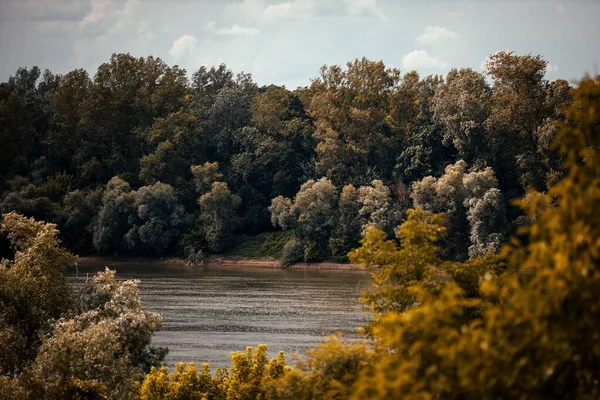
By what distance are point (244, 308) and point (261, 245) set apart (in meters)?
42.6

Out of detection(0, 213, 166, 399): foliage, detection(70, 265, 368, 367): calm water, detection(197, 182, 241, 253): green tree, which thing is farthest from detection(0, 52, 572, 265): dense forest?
detection(0, 213, 166, 399): foliage

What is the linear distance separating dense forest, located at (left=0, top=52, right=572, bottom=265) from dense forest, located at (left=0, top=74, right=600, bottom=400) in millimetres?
63765

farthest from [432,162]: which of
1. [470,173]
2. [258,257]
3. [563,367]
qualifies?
[563,367]

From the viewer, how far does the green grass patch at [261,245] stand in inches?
4481

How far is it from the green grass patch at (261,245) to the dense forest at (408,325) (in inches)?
2874

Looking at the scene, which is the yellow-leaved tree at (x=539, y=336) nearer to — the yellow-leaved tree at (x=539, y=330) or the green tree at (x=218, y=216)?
the yellow-leaved tree at (x=539, y=330)

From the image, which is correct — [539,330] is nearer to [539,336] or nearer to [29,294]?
[539,336]

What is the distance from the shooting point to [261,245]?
116 m

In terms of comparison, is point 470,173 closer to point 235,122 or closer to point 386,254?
point 235,122

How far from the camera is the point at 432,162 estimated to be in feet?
358

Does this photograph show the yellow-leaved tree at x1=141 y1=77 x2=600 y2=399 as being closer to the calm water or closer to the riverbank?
the calm water

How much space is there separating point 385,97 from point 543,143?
98.0 ft

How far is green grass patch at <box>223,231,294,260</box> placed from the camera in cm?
11381

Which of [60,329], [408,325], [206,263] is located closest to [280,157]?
[206,263]
